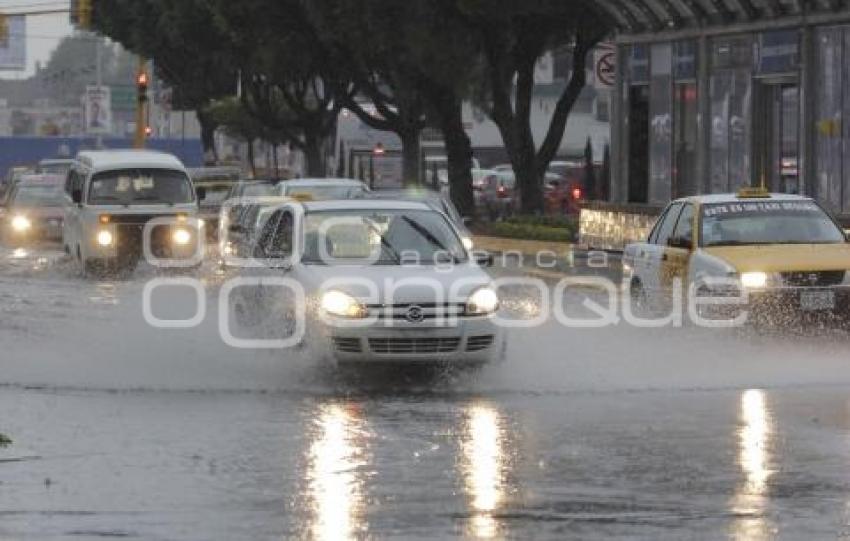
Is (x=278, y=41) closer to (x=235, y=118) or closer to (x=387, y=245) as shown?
(x=235, y=118)

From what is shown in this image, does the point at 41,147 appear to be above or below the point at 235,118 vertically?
below

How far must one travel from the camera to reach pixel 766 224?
20453 mm

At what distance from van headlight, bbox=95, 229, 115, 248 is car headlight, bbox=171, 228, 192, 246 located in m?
1.01

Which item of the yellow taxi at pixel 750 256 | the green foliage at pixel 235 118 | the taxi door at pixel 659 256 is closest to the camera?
the yellow taxi at pixel 750 256

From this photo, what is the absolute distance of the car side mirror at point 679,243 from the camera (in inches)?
795

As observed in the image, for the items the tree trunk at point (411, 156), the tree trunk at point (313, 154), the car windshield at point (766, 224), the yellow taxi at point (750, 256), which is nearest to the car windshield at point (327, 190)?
the yellow taxi at point (750, 256)

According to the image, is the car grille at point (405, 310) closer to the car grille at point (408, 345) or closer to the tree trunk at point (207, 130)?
the car grille at point (408, 345)

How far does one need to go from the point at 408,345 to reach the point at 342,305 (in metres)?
0.60

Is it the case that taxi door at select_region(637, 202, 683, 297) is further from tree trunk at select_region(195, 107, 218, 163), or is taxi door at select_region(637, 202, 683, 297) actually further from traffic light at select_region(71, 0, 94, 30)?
tree trunk at select_region(195, 107, 218, 163)

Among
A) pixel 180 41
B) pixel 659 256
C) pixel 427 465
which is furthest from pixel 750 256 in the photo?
pixel 180 41

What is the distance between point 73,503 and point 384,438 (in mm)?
3033

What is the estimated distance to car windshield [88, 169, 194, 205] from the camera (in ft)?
108

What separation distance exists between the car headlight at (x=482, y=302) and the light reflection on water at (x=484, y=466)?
1416 millimetres

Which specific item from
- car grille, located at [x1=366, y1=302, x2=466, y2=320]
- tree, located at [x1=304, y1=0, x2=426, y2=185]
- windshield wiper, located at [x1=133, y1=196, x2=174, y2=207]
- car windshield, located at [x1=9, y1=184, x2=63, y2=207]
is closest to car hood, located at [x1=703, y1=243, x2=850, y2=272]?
car grille, located at [x1=366, y1=302, x2=466, y2=320]
